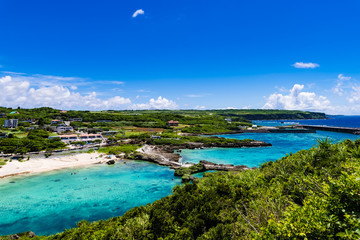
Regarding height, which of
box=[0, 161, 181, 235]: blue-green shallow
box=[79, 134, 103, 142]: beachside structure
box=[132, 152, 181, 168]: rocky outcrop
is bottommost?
box=[0, 161, 181, 235]: blue-green shallow

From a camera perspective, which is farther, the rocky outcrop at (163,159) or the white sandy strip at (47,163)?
the rocky outcrop at (163,159)

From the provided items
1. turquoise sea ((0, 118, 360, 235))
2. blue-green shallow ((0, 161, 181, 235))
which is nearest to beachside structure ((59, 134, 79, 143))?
turquoise sea ((0, 118, 360, 235))

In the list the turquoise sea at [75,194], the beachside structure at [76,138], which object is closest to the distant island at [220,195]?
the turquoise sea at [75,194]

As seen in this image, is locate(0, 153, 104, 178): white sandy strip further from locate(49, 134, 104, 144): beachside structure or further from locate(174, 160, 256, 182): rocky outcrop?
locate(174, 160, 256, 182): rocky outcrop

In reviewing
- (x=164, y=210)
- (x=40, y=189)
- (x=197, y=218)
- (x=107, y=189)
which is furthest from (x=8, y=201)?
(x=197, y=218)

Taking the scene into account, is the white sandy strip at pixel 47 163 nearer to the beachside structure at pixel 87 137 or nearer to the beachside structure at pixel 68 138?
the beachside structure at pixel 68 138
